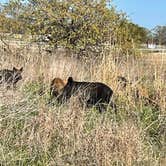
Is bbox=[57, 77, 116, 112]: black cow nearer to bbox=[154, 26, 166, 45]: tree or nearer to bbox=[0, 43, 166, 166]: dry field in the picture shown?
A: bbox=[0, 43, 166, 166]: dry field

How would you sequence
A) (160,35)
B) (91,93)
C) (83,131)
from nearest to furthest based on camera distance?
(83,131), (91,93), (160,35)

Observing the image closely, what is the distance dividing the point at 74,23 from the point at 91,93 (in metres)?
7.49

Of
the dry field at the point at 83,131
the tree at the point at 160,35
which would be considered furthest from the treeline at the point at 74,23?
the dry field at the point at 83,131

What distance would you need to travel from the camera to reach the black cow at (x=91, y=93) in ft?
25.0

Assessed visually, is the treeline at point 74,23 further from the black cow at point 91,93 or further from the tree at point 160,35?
the black cow at point 91,93

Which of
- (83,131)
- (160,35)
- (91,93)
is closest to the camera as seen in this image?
(83,131)

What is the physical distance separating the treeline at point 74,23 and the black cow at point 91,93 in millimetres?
6231

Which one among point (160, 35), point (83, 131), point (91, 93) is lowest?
point (83, 131)

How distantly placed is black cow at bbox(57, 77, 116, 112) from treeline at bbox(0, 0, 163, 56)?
20.4ft

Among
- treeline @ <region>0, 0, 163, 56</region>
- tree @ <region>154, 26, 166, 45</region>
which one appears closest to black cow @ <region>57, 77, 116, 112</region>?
tree @ <region>154, 26, 166, 45</region>

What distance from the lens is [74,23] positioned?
599 inches

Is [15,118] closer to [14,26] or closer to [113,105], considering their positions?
[113,105]

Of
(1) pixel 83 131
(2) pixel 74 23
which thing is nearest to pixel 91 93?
(1) pixel 83 131

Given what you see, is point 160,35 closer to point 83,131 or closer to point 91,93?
point 91,93
